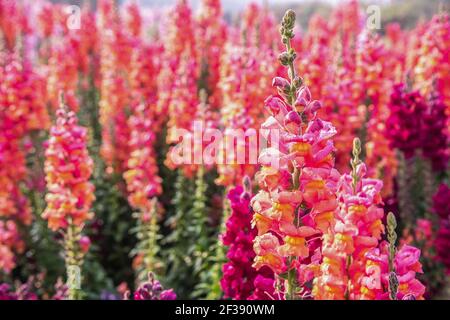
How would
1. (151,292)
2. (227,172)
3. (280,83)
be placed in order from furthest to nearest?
1. (227,172)
2. (151,292)
3. (280,83)

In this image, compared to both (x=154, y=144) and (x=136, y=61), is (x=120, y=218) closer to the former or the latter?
(x=154, y=144)

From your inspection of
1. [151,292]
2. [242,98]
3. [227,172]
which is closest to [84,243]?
[227,172]

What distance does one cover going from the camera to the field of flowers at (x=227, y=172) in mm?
3105

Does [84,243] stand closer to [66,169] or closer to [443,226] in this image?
[66,169]

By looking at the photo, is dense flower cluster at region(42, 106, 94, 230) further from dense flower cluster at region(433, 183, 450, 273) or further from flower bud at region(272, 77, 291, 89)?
dense flower cluster at region(433, 183, 450, 273)

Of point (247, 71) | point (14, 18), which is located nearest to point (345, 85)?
point (247, 71)

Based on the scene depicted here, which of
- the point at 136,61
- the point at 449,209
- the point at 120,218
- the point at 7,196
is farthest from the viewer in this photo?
the point at 136,61

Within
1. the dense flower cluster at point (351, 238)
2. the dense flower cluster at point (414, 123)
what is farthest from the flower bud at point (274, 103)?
the dense flower cluster at point (414, 123)

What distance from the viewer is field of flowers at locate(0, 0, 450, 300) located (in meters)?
3.11

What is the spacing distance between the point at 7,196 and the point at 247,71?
2.66 m

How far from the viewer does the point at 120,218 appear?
286 inches

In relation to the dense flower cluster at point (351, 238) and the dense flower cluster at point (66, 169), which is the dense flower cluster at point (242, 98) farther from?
the dense flower cluster at point (351, 238)

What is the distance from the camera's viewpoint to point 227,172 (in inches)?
213
